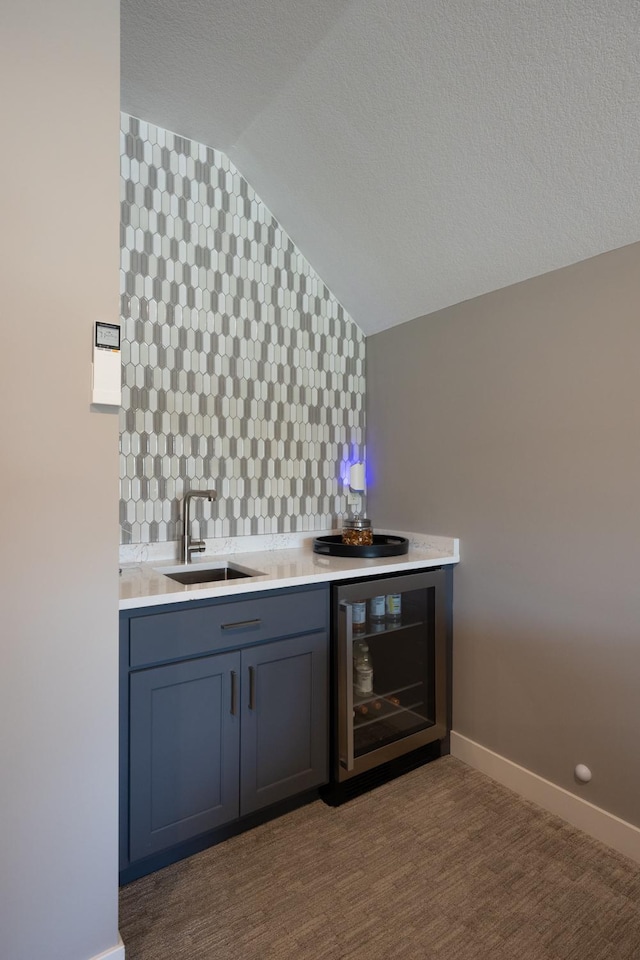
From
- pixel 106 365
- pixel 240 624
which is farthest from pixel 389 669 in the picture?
pixel 106 365

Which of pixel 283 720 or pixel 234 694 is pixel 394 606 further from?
pixel 234 694

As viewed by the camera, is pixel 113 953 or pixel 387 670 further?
pixel 387 670

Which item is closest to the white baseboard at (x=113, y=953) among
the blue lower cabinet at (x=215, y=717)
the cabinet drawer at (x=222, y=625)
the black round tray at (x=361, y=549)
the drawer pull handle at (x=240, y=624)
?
the blue lower cabinet at (x=215, y=717)

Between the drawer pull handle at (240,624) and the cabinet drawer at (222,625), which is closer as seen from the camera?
the cabinet drawer at (222,625)

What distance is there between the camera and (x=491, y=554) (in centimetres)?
227

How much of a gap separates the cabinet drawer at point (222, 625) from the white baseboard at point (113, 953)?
675 mm

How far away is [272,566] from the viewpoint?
219cm

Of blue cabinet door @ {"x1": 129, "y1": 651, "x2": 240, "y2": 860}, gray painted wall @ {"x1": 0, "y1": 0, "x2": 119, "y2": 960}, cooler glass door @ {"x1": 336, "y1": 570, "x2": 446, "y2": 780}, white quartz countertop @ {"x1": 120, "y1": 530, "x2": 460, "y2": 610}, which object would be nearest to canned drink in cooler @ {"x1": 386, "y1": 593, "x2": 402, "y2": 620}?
cooler glass door @ {"x1": 336, "y1": 570, "x2": 446, "y2": 780}

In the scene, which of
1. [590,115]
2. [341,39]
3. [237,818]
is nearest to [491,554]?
[237,818]

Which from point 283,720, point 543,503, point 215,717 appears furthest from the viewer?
point 543,503

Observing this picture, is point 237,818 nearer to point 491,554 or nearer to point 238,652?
point 238,652

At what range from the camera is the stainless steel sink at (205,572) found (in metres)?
2.14

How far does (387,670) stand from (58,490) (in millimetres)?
1623

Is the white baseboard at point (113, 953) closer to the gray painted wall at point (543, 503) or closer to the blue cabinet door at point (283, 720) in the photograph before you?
the blue cabinet door at point (283, 720)
